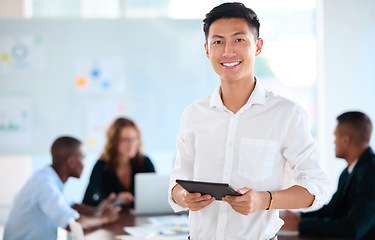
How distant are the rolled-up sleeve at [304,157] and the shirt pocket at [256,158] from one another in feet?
0.18

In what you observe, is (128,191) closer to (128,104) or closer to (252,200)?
(128,104)

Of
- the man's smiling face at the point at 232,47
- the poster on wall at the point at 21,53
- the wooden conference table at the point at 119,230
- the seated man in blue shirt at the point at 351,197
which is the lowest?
the wooden conference table at the point at 119,230

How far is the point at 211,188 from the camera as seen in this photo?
4.99 ft

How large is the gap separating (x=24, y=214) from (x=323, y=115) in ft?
12.7

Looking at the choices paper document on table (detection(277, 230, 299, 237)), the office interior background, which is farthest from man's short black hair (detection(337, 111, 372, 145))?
the office interior background

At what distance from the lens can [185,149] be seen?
70.4 inches

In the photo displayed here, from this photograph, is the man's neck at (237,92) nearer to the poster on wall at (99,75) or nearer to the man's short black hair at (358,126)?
the man's short black hair at (358,126)

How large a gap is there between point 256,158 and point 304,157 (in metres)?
0.16

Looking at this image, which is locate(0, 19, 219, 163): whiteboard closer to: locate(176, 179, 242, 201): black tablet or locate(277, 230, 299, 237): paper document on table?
locate(277, 230, 299, 237): paper document on table

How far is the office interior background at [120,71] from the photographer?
5328 mm

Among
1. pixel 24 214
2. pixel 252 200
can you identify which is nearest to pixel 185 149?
pixel 252 200

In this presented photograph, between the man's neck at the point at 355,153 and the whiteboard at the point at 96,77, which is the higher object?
the whiteboard at the point at 96,77

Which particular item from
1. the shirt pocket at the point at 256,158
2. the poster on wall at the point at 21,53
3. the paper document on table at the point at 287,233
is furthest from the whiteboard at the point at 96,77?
the shirt pocket at the point at 256,158

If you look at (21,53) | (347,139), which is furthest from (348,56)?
(21,53)
